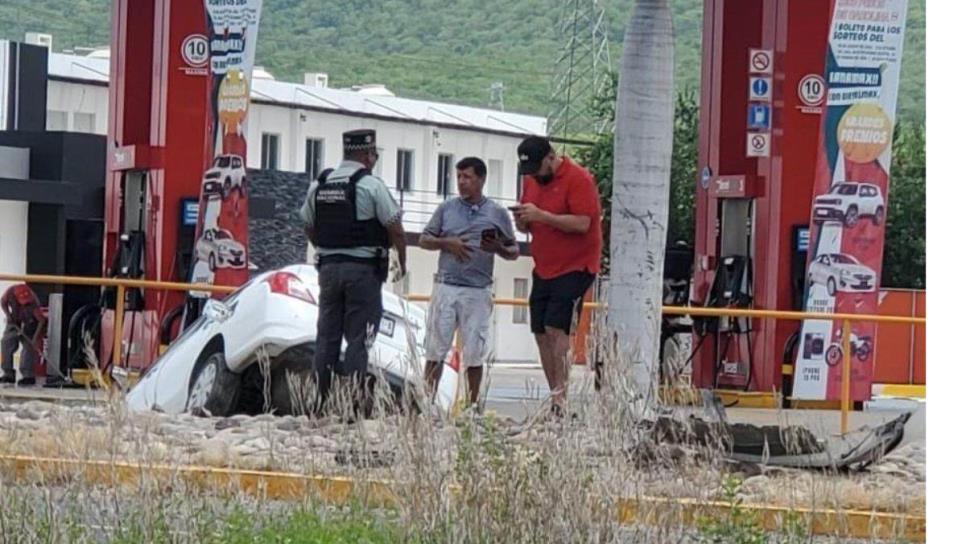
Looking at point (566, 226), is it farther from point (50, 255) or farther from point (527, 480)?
point (50, 255)

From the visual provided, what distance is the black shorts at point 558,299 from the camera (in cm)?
1155

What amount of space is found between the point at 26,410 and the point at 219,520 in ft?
15.0

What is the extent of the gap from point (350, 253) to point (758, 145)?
28.5 ft

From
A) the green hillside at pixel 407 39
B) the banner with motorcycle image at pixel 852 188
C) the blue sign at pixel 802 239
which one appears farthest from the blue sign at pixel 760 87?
the green hillside at pixel 407 39

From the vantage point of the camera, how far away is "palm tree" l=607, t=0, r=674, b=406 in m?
10.8

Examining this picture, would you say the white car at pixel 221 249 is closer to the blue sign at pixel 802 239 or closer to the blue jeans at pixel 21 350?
the blue jeans at pixel 21 350

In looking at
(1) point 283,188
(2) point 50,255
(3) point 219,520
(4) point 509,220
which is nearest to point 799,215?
(4) point 509,220

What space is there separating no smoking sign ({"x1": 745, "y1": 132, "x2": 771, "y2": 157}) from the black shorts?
7.89 m

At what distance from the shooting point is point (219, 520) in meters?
7.23

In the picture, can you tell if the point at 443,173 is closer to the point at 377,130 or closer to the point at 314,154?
the point at 314,154

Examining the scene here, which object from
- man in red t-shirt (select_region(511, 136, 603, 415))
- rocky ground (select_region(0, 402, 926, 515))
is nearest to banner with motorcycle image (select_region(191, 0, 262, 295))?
man in red t-shirt (select_region(511, 136, 603, 415))

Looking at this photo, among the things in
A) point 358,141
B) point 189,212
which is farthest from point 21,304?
point 358,141

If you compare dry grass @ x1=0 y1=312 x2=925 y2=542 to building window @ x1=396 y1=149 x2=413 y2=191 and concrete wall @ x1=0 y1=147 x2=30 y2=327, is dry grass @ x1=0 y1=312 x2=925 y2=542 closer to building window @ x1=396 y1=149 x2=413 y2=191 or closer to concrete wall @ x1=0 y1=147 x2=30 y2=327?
concrete wall @ x1=0 y1=147 x2=30 y2=327

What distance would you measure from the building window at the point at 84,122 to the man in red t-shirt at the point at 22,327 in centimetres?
4671
